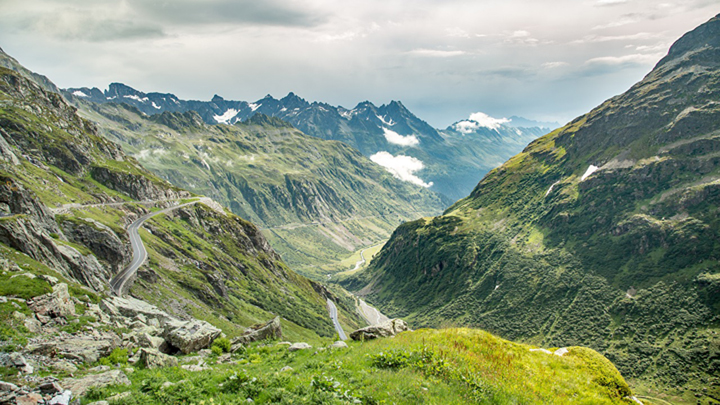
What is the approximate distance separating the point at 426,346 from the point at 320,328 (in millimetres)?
165499

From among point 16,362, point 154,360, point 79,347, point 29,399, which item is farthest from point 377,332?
point 16,362

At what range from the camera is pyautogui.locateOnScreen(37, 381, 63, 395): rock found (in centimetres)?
1462

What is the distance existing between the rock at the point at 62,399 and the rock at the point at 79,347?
8.72 meters

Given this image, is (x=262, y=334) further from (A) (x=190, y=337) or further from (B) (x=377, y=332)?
(B) (x=377, y=332)

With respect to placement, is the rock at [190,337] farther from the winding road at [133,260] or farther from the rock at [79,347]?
the winding road at [133,260]

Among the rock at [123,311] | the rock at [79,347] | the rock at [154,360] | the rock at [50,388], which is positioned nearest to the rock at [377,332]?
the rock at [154,360]

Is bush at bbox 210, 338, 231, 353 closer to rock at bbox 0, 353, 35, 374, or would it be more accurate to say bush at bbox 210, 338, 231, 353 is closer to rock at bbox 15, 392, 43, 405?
rock at bbox 0, 353, 35, 374

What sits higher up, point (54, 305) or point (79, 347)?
point (54, 305)

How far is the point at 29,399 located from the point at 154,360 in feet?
31.0

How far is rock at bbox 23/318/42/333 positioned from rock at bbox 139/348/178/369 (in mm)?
9120

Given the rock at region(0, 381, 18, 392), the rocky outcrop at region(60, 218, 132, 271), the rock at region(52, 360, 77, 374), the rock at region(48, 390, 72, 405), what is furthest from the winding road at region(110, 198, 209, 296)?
the rock at region(48, 390, 72, 405)

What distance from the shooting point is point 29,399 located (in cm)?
1323

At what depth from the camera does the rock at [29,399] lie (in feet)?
42.3

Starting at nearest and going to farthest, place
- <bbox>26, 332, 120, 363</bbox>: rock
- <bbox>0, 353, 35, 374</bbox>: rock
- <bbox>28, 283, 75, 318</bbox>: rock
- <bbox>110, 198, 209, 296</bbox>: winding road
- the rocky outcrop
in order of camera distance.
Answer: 1. <bbox>0, 353, 35, 374</bbox>: rock
2. <bbox>26, 332, 120, 363</bbox>: rock
3. <bbox>28, 283, 75, 318</bbox>: rock
4. <bbox>110, 198, 209, 296</bbox>: winding road
5. the rocky outcrop
